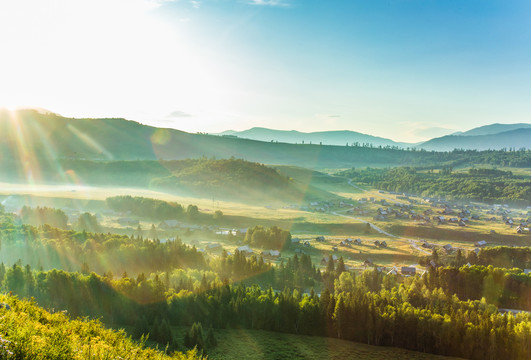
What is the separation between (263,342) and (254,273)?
2595 centimetres

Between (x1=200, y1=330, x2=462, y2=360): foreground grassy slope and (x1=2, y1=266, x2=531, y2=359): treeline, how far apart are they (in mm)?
1231

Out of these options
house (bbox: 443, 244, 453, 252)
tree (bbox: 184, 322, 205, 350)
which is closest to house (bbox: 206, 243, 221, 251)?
tree (bbox: 184, 322, 205, 350)

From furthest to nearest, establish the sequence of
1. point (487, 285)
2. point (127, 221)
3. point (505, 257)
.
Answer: point (127, 221) < point (505, 257) < point (487, 285)

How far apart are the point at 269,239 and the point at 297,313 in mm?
51759

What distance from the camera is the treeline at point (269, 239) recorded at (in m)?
93.8

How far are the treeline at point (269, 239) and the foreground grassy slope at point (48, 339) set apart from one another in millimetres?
71358

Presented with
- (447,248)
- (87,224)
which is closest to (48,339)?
(87,224)

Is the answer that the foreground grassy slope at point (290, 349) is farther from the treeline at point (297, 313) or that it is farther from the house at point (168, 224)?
the house at point (168, 224)

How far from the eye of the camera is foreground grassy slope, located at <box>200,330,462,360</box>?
1459 inches

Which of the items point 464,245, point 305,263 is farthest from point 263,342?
point 464,245

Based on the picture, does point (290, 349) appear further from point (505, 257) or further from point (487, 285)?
point (505, 257)

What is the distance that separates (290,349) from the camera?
38.8 m

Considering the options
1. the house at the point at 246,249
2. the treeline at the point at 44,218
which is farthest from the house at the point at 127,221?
the house at the point at 246,249

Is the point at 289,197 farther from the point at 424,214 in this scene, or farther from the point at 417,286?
the point at 417,286
